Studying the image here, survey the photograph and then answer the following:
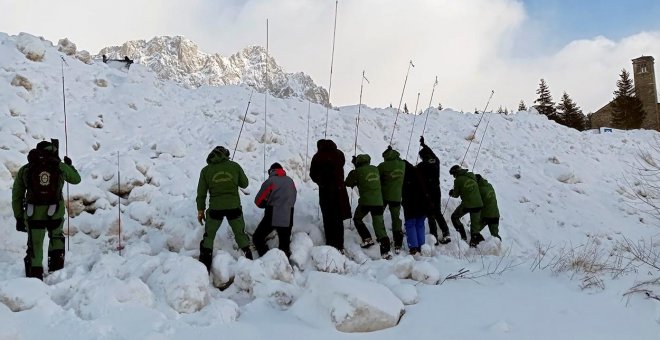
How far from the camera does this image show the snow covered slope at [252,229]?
4203 mm

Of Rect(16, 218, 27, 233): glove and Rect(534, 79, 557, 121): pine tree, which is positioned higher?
Rect(534, 79, 557, 121): pine tree

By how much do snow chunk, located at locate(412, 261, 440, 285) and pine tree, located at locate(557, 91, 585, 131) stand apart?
3648 cm

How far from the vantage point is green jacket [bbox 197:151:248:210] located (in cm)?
641

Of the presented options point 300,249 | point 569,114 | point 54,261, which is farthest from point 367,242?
point 569,114

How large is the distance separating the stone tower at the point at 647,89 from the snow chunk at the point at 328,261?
42778mm

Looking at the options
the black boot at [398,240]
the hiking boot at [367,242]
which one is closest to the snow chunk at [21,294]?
the hiking boot at [367,242]

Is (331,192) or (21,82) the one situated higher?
(21,82)

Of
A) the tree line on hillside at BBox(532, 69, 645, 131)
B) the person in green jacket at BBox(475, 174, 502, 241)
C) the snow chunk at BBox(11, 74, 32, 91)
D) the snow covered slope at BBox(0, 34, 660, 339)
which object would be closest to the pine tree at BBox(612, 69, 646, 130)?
the tree line on hillside at BBox(532, 69, 645, 131)

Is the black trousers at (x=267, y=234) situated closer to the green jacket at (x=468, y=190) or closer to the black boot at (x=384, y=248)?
the black boot at (x=384, y=248)

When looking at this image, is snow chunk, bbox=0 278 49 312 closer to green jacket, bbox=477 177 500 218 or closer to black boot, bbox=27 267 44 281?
black boot, bbox=27 267 44 281

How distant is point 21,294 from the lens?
4.16m

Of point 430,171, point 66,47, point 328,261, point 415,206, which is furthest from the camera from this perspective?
point 66,47

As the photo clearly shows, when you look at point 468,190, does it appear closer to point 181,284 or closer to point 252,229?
point 252,229

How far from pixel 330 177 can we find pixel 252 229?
163 cm
